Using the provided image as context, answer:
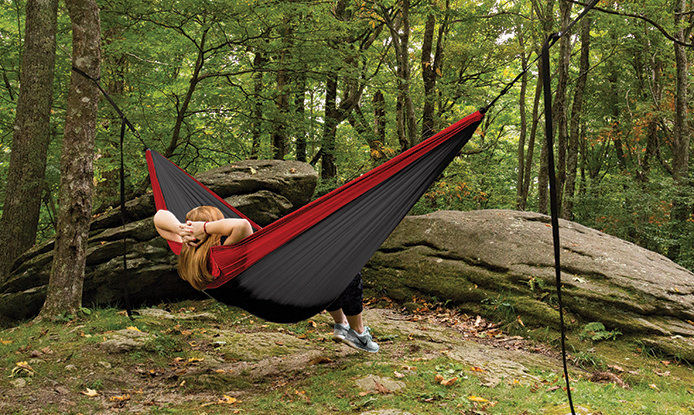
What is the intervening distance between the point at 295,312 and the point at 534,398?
118 cm

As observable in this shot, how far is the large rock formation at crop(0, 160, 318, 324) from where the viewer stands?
136 inches

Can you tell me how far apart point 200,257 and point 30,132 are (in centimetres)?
276

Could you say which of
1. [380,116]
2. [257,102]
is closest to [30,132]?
[257,102]

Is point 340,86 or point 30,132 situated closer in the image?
point 30,132

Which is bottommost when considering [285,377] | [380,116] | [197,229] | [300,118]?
[285,377]

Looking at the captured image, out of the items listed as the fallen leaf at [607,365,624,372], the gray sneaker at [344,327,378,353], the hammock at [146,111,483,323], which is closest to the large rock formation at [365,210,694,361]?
the fallen leaf at [607,365,624,372]

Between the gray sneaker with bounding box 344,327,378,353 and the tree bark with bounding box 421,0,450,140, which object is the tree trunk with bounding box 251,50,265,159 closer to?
the tree bark with bounding box 421,0,450,140

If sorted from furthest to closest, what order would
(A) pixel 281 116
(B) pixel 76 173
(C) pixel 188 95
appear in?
(A) pixel 281 116
(C) pixel 188 95
(B) pixel 76 173

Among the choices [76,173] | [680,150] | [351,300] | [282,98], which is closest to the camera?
[351,300]

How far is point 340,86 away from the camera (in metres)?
7.54

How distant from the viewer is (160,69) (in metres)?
5.23

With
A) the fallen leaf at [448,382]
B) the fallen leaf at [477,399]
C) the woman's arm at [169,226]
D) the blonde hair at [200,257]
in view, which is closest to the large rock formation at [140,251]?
the woman's arm at [169,226]

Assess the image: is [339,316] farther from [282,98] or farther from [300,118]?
[282,98]

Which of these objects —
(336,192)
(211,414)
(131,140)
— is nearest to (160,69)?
(131,140)
